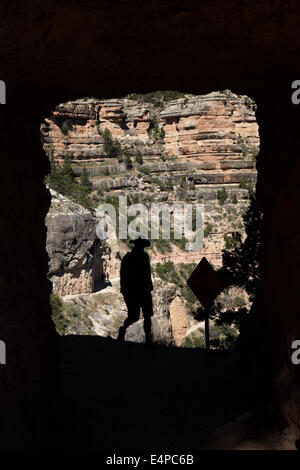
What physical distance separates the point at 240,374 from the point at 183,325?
23.5 meters

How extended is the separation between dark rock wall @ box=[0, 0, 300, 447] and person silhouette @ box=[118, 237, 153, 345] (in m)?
2.73

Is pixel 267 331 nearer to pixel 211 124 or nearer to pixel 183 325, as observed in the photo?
pixel 183 325

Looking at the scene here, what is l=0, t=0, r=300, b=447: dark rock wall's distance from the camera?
10.5 feet

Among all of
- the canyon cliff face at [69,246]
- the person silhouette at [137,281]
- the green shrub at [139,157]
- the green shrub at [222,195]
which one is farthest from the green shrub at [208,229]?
the person silhouette at [137,281]

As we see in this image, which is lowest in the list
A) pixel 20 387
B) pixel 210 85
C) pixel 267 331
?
pixel 20 387

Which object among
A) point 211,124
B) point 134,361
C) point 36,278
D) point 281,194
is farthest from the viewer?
point 211,124

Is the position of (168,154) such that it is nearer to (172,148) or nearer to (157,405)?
(172,148)

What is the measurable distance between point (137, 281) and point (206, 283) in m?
1.16

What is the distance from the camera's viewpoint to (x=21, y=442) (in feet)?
12.3

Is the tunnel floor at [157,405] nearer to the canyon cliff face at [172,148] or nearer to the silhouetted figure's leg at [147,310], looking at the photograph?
the silhouetted figure's leg at [147,310]

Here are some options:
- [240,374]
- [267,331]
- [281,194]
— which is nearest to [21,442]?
[267,331]

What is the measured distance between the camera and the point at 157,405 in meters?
5.44

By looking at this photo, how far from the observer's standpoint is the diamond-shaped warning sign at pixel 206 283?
7309 mm

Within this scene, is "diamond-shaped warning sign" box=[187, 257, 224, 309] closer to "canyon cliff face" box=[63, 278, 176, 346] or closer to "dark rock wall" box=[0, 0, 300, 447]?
"dark rock wall" box=[0, 0, 300, 447]
